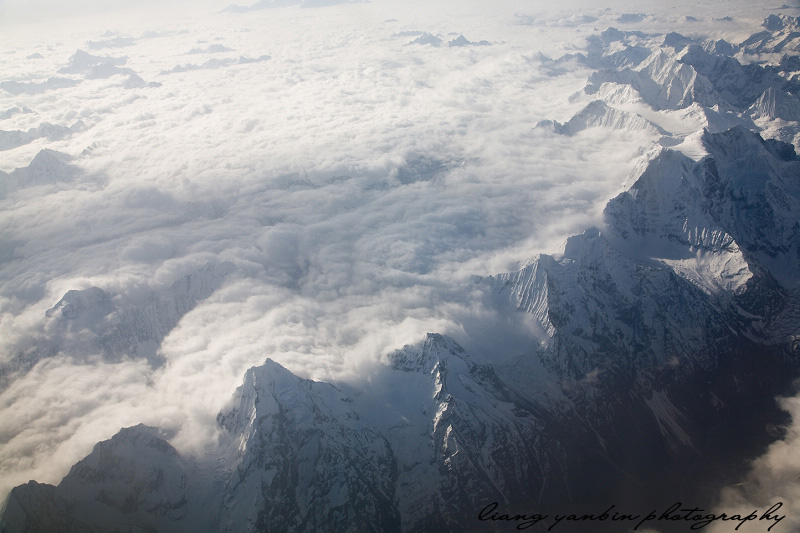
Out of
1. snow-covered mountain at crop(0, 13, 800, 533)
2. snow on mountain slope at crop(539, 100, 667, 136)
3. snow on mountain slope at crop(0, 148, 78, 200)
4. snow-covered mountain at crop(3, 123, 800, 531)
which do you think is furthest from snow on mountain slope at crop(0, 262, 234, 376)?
snow on mountain slope at crop(539, 100, 667, 136)

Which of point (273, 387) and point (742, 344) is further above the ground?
point (273, 387)

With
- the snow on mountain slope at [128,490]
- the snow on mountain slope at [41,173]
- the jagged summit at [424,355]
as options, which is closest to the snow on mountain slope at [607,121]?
the jagged summit at [424,355]

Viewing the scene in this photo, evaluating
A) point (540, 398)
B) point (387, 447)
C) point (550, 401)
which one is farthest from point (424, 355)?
point (550, 401)

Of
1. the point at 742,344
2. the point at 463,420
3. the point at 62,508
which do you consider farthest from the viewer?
the point at 742,344

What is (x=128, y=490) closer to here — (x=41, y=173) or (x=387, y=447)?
(x=387, y=447)

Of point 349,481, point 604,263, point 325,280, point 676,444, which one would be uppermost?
point 604,263

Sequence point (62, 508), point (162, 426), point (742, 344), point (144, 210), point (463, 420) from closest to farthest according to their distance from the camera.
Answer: point (62, 508) → point (162, 426) → point (463, 420) → point (742, 344) → point (144, 210)

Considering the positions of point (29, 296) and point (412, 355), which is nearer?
point (412, 355)

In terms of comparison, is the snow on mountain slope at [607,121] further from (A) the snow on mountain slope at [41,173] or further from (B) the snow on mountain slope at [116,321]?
(A) the snow on mountain slope at [41,173]

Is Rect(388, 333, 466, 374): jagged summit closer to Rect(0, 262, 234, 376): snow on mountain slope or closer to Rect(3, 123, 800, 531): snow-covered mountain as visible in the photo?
Rect(3, 123, 800, 531): snow-covered mountain

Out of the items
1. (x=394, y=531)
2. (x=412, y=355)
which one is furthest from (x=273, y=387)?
(x=394, y=531)

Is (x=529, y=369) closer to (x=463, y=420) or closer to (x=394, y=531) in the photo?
(x=463, y=420)
